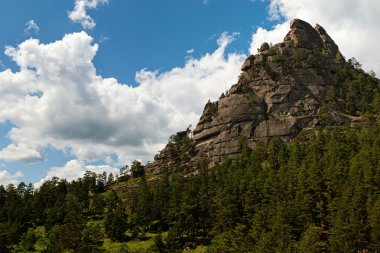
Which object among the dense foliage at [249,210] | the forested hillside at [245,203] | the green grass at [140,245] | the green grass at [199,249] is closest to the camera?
the dense foliage at [249,210]

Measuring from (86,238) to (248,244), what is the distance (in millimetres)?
32113

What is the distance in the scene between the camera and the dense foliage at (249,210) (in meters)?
78.6

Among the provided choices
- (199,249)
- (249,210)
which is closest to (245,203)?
(249,210)

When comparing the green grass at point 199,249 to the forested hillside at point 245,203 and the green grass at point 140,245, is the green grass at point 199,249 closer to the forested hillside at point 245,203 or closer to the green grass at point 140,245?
the forested hillside at point 245,203

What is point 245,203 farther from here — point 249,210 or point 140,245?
point 140,245

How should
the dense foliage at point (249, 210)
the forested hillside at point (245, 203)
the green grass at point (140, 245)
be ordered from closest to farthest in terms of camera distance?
the dense foliage at point (249, 210) < the forested hillside at point (245, 203) < the green grass at point (140, 245)

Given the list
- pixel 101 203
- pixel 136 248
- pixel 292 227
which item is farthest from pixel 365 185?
pixel 101 203

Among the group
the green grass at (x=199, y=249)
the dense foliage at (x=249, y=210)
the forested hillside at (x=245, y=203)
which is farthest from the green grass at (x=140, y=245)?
the green grass at (x=199, y=249)

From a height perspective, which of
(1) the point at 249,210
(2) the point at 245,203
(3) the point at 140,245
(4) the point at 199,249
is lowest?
(4) the point at 199,249

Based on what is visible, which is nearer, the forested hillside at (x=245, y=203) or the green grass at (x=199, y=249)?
the forested hillside at (x=245, y=203)

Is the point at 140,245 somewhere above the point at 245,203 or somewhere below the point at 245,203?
below

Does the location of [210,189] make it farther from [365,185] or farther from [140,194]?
[365,185]

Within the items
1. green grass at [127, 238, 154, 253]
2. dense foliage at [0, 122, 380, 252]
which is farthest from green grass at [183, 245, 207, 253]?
green grass at [127, 238, 154, 253]

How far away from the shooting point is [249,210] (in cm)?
10338
